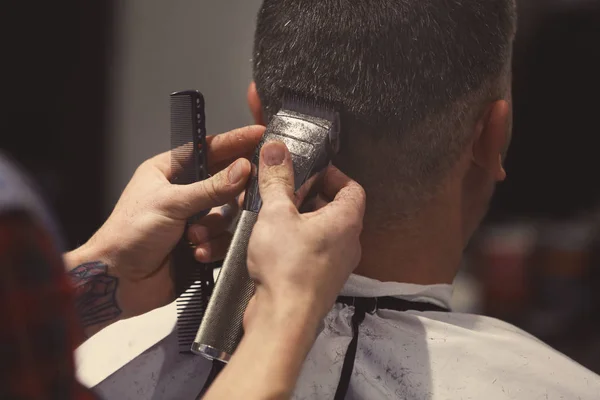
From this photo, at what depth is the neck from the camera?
4.35 ft

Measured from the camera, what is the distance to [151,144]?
2.71 m

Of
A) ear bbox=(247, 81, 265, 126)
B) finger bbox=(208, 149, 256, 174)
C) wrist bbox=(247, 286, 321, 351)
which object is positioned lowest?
wrist bbox=(247, 286, 321, 351)

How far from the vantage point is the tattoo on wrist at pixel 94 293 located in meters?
1.27

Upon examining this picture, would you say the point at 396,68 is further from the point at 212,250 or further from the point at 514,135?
the point at 514,135

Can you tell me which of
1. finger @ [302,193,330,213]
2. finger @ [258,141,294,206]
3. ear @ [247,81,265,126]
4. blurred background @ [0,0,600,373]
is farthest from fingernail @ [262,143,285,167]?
blurred background @ [0,0,600,373]

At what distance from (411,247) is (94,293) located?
0.60 metres

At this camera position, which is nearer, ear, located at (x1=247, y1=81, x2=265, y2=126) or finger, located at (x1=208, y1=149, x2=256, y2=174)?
finger, located at (x1=208, y1=149, x2=256, y2=174)

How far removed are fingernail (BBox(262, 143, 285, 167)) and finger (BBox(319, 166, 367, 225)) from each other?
10cm

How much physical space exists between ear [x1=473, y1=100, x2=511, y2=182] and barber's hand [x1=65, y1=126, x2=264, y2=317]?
0.41 meters

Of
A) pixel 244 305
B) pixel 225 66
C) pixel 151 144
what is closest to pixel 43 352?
pixel 244 305

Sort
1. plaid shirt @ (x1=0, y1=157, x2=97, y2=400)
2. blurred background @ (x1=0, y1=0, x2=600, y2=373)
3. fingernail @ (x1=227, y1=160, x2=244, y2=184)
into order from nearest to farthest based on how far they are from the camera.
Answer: plaid shirt @ (x1=0, y1=157, x2=97, y2=400) → fingernail @ (x1=227, y1=160, x2=244, y2=184) → blurred background @ (x1=0, y1=0, x2=600, y2=373)

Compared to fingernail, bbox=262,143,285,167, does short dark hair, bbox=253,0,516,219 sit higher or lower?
higher

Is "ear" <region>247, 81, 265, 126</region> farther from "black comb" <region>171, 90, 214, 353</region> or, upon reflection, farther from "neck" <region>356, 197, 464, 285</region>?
"neck" <region>356, 197, 464, 285</region>

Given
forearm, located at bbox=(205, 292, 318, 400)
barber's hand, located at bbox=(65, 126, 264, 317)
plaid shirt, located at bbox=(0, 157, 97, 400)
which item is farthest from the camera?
barber's hand, located at bbox=(65, 126, 264, 317)
